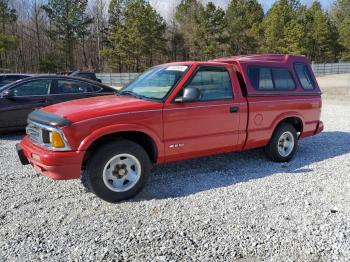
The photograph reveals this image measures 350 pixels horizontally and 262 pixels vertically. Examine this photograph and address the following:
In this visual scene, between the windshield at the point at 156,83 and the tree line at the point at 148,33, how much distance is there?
4291 cm

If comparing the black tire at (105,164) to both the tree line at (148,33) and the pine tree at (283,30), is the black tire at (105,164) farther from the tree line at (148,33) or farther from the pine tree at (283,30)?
the pine tree at (283,30)

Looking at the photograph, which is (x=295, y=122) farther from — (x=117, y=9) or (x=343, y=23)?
(x=343, y=23)

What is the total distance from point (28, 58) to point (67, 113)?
6121 centimetres

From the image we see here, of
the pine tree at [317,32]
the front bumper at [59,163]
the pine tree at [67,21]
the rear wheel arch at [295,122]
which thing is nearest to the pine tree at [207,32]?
the pine tree at [317,32]

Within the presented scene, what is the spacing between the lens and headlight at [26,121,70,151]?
158 inches

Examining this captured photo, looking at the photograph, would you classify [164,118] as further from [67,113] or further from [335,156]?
[335,156]

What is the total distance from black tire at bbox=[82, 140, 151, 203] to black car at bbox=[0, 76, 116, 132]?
14.7ft

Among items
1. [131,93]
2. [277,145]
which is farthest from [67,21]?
[277,145]

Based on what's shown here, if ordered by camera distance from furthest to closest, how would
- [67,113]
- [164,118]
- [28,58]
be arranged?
[28,58] → [164,118] → [67,113]

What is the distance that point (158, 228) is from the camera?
3.71m

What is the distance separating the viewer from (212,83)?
513 centimetres

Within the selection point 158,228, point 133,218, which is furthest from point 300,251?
point 133,218

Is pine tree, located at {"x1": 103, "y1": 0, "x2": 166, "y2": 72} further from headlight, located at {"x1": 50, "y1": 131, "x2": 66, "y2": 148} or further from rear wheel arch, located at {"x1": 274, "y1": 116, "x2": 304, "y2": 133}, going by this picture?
headlight, located at {"x1": 50, "y1": 131, "x2": 66, "y2": 148}

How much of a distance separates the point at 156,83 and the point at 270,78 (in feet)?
6.87
